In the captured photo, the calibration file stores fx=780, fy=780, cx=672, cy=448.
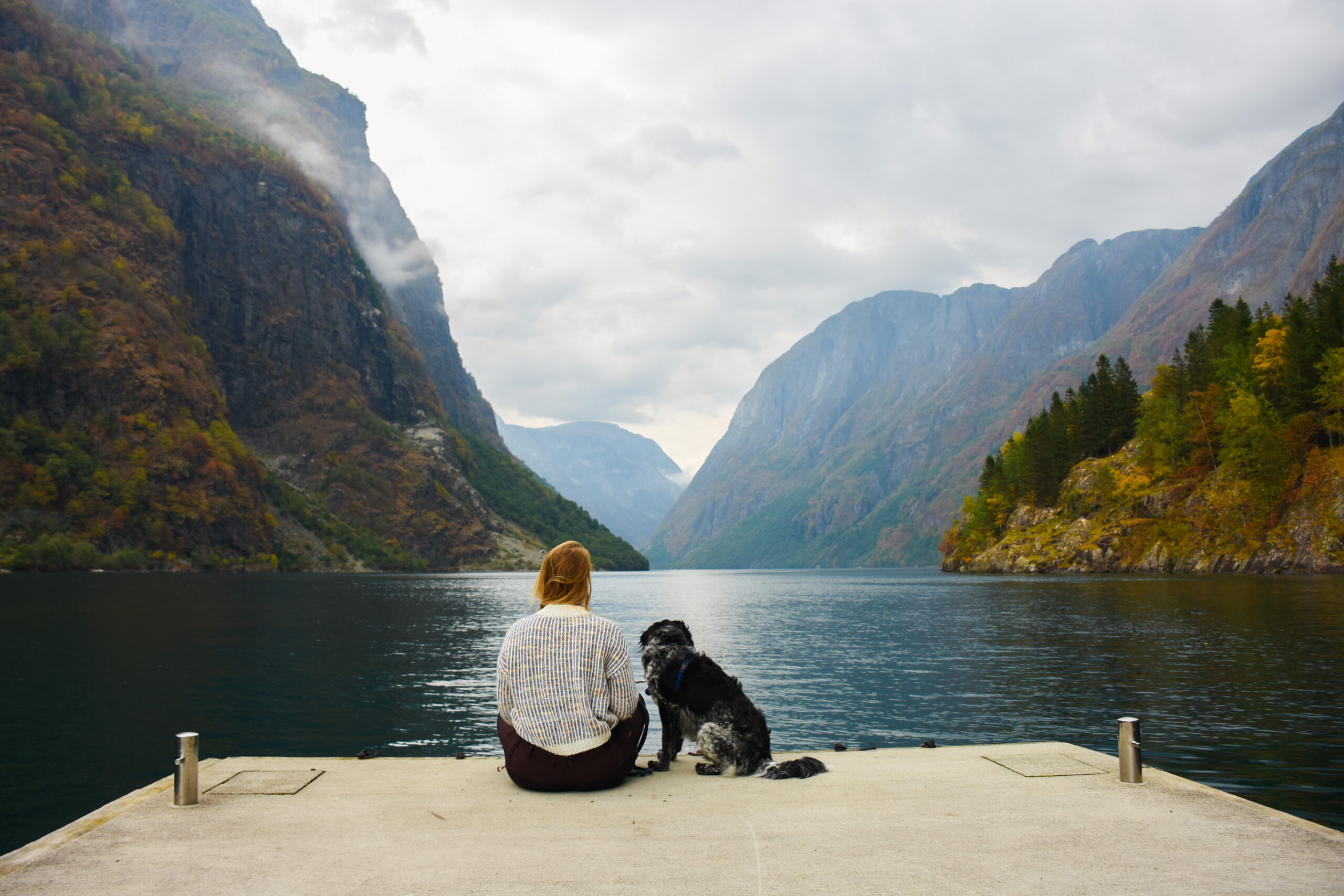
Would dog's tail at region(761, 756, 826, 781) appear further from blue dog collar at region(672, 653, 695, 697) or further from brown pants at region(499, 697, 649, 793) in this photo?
brown pants at region(499, 697, 649, 793)

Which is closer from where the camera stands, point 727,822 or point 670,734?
point 727,822

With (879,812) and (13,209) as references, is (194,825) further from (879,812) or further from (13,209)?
(13,209)

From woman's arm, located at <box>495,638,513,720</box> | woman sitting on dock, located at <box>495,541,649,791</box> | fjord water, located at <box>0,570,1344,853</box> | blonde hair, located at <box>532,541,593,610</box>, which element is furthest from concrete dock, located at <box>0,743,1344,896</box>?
fjord water, located at <box>0,570,1344,853</box>

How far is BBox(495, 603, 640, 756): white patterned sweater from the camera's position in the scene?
9578 millimetres

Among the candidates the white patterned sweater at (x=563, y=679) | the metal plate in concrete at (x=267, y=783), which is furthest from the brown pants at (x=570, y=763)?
the metal plate in concrete at (x=267, y=783)

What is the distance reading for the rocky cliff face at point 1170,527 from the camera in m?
85.4

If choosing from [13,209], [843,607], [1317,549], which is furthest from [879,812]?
[13,209]

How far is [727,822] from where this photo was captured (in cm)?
880

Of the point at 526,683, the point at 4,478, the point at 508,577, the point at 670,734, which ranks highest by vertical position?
the point at 4,478

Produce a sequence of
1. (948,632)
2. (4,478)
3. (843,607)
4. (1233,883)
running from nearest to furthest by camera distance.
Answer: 1. (1233,883)
2. (948,632)
3. (843,607)
4. (4,478)

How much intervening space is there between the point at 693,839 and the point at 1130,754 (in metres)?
6.13

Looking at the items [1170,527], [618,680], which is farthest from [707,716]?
[1170,527]

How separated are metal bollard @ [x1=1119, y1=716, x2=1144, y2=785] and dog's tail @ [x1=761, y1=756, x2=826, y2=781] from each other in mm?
3907

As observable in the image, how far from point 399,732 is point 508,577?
16972cm
